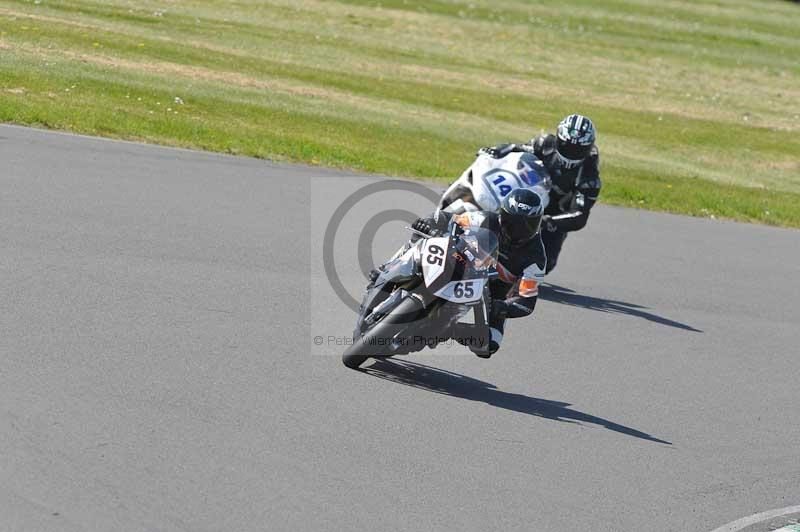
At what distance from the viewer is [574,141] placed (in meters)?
12.8

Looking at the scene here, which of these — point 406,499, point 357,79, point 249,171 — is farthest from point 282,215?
point 357,79

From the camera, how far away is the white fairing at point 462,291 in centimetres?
856

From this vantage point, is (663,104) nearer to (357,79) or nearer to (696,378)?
(357,79)

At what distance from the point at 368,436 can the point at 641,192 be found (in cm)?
1288

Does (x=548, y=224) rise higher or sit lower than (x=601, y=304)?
higher

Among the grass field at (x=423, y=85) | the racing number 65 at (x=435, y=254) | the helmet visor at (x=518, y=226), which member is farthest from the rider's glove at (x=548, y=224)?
the grass field at (x=423, y=85)

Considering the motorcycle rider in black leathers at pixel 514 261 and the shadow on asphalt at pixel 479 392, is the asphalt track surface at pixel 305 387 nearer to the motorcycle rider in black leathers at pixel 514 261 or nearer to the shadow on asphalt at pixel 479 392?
the shadow on asphalt at pixel 479 392

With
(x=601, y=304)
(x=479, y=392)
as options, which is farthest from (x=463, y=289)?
(x=601, y=304)

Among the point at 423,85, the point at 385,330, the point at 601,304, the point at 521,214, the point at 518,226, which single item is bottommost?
the point at 423,85

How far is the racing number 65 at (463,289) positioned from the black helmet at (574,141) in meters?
4.51

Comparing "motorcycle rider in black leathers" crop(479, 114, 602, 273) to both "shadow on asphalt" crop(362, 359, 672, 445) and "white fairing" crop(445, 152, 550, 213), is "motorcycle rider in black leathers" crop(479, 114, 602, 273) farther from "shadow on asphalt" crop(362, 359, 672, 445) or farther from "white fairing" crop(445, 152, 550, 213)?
"shadow on asphalt" crop(362, 359, 672, 445)

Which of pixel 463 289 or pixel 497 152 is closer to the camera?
pixel 463 289

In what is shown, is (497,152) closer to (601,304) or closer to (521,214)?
(601,304)

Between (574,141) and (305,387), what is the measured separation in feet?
17.1
